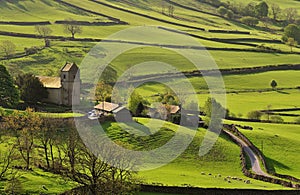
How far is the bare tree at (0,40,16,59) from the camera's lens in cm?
12875

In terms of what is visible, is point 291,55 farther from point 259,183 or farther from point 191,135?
point 259,183

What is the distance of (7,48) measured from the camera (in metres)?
130

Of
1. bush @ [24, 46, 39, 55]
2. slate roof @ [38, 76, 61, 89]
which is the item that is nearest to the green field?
bush @ [24, 46, 39, 55]

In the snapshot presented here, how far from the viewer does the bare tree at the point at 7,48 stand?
128750 millimetres

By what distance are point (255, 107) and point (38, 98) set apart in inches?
1826

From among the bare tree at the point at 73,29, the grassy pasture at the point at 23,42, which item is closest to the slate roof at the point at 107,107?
the grassy pasture at the point at 23,42

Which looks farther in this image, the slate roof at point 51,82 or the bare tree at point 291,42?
the bare tree at point 291,42

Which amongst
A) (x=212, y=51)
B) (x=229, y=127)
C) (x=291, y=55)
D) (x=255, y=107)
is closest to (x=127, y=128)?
(x=229, y=127)

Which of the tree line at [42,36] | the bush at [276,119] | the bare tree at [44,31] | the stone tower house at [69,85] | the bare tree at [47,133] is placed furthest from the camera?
the bare tree at [44,31]

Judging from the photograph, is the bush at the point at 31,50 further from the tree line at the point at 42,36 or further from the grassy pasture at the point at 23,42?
the grassy pasture at the point at 23,42

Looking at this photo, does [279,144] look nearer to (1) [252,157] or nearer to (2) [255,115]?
(1) [252,157]

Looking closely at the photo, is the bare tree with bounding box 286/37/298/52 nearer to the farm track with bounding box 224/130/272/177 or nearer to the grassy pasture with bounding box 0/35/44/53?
the grassy pasture with bounding box 0/35/44/53

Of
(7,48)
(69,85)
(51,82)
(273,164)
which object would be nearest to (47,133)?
(69,85)

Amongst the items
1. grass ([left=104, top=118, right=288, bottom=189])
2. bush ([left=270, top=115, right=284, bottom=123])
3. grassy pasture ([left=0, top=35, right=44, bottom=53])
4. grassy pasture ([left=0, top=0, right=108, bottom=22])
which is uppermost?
grassy pasture ([left=0, top=0, right=108, bottom=22])
